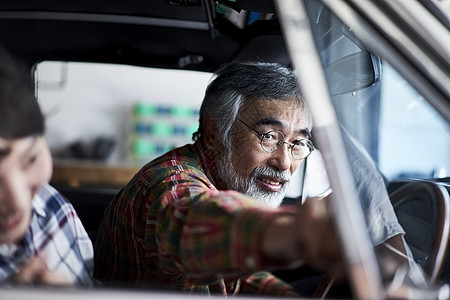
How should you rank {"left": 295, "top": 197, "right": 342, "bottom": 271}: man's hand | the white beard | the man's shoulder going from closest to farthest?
{"left": 295, "top": 197, "right": 342, "bottom": 271}: man's hand < the man's shoulder < the white beard

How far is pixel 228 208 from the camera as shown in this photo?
101 centimetres

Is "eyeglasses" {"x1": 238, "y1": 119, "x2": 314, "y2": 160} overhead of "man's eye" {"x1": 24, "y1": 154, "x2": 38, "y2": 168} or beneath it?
beneath

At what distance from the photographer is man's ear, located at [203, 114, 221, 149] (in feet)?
6.49

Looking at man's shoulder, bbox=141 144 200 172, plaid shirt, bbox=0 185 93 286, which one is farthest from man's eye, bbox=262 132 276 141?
plaid shirt, bbox=0 185 93 286

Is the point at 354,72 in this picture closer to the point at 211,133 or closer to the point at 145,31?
the point at 211,133

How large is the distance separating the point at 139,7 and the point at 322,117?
1278mm

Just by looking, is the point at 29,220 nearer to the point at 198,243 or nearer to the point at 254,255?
the point at 198,243

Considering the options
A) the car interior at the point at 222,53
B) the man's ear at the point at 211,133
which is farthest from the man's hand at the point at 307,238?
the man's ear at the point at 211,133

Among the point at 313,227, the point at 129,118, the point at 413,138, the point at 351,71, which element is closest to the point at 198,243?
the point at 313,227

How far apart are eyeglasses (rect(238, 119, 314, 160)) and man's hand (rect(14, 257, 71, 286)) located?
3.57 feet

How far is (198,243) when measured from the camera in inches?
40.3

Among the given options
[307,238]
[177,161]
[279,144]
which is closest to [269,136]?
[279,144]

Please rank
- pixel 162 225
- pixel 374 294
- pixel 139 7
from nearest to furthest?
pixel 374 294 < pixel 162 225 < pixel 139 7

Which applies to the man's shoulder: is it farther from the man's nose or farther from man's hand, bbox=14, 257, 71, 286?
man's hand, bbox=14, 257, 71, 286
